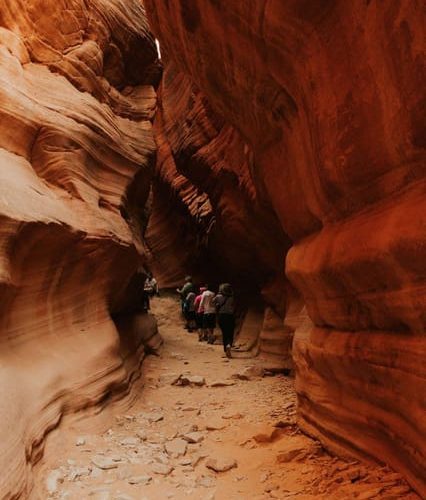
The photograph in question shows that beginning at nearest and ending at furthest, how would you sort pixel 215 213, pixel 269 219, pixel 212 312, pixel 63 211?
pixel 63 211 < pixel 269 219 < pixel 212 312 < pixel 215 213

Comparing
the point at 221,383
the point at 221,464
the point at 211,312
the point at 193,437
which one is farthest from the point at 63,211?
the point at 211,312

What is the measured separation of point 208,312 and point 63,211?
690 centimetres

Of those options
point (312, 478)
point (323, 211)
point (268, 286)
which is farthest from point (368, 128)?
point (268, 286)

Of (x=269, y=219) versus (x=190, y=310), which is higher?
(x=269, y=219)

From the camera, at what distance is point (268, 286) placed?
1229 cm

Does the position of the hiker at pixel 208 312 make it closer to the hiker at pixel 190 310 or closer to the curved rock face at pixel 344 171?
the hiker at pixel 190 310

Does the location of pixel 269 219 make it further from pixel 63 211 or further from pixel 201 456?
pixel 201 456

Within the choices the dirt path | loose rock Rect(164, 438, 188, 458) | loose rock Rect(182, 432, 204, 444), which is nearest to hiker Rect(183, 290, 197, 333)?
the dirt path

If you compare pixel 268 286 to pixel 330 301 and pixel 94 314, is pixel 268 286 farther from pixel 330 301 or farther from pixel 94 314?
pixel 330 301

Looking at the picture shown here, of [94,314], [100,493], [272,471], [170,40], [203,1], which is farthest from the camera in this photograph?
[94,314]

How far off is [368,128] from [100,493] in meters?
3.57

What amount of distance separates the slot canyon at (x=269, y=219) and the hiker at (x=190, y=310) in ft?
16.0

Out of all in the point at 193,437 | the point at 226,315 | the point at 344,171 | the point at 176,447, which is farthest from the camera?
the point at 226,315

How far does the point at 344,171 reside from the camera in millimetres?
3650
